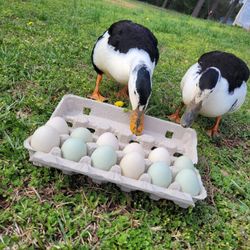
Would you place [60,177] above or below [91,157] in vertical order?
below

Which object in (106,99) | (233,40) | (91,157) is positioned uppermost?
(91,157)

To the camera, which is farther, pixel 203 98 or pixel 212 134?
pixel 212 134

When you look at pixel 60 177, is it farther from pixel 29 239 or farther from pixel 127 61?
pixel 127 61

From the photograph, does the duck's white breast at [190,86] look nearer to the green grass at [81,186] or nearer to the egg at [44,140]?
the green grass at [81,186]

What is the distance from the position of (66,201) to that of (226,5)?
1636 inches

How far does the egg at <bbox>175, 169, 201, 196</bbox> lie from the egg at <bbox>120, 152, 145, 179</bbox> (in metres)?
0.27

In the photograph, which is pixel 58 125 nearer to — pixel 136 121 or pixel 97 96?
pixel 136 121

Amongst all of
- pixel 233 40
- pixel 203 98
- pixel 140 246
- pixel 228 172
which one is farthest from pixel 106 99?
pixel 233 40

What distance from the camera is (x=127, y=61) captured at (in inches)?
143

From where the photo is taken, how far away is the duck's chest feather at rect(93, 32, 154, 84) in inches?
142

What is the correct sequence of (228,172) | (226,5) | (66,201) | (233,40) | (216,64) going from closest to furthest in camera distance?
1. (66,201)
2. (228,172)
3. (216,64)
4. (233,40)
5. (226,5)

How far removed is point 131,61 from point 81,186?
1421 mm

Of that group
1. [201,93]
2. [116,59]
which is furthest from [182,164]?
[116,59]

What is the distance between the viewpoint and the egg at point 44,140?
2.59 meters
